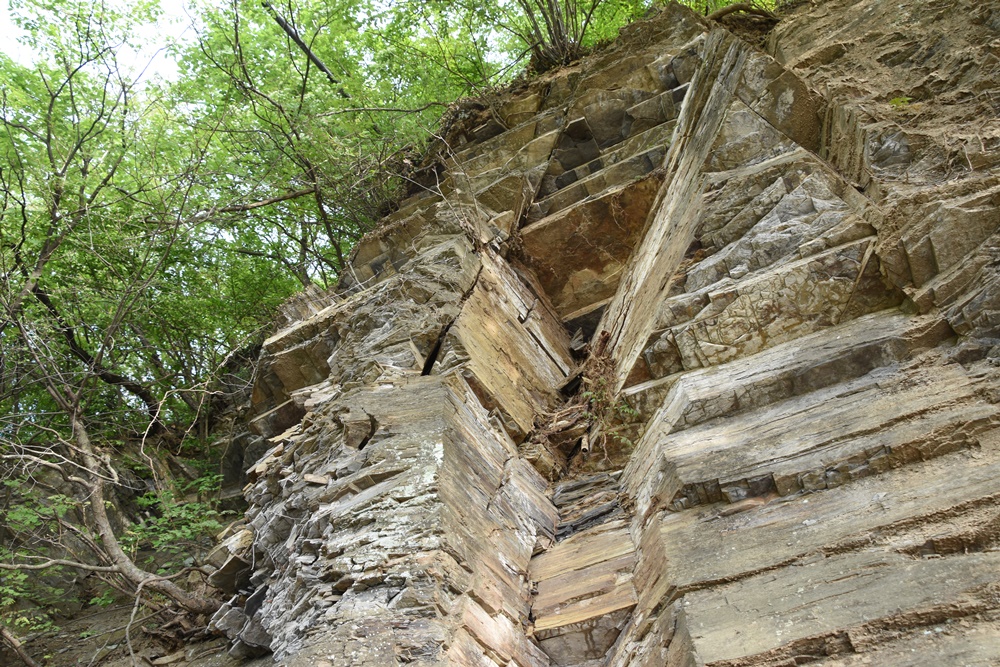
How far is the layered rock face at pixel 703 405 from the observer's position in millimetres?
3506

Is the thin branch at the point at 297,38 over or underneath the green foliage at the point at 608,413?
over

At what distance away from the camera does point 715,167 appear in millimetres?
7172

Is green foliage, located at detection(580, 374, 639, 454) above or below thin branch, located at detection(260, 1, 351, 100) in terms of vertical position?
below

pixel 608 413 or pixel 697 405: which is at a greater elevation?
pixel 697 405

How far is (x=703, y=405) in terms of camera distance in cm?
525

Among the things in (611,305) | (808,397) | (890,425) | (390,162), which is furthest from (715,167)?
(390,162)

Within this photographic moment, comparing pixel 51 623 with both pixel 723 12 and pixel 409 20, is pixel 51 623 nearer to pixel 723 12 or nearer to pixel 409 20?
pixel 409 20

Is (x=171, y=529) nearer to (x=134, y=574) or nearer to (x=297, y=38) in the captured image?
(x=134, y=574)

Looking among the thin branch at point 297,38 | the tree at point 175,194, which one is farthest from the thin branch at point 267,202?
the thin branch at point 297,38

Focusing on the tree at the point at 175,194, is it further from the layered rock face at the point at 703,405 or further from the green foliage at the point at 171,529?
the layered rock face at the point at 703,405

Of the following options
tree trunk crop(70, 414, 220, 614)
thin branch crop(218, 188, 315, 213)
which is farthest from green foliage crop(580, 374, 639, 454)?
thin branch crop(218, 188, 315, 213)

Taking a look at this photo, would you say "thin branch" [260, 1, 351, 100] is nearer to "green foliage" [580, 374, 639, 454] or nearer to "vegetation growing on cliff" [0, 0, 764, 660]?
"vegetation growing on cliff" [0, 0, 764, 660]

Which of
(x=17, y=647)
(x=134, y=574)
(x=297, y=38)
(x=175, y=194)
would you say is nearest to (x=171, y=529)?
(x=134, y=574)

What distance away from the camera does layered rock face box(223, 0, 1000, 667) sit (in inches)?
138
